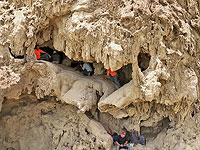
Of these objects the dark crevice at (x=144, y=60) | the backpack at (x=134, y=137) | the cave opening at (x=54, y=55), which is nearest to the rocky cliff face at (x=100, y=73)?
the dark crevice at (x=144, y=60)

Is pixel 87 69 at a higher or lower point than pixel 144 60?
lower

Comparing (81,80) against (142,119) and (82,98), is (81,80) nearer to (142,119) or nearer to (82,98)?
(82,98)

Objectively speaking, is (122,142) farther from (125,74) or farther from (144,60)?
(144,60)

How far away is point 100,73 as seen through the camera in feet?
15.5

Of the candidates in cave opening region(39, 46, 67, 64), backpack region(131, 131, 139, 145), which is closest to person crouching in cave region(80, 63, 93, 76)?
cave opening region(39, 46, 67, 64)

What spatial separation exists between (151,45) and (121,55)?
0.68 m

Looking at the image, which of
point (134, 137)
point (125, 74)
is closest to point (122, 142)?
point (134, 137)

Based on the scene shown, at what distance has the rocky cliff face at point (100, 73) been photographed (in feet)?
12.2

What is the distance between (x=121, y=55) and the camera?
363cm

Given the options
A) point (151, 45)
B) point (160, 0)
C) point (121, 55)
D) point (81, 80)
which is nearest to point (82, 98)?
point (81, 80)

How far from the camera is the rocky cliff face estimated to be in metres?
3.71

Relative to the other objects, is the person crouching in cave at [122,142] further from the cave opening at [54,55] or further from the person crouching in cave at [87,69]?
the cave opening at [54,55]

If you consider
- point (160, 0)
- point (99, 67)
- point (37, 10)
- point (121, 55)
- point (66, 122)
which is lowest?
point (66, 122)

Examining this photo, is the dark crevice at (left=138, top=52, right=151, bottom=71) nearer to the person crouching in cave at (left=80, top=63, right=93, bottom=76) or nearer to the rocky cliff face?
the rocky cliff face
